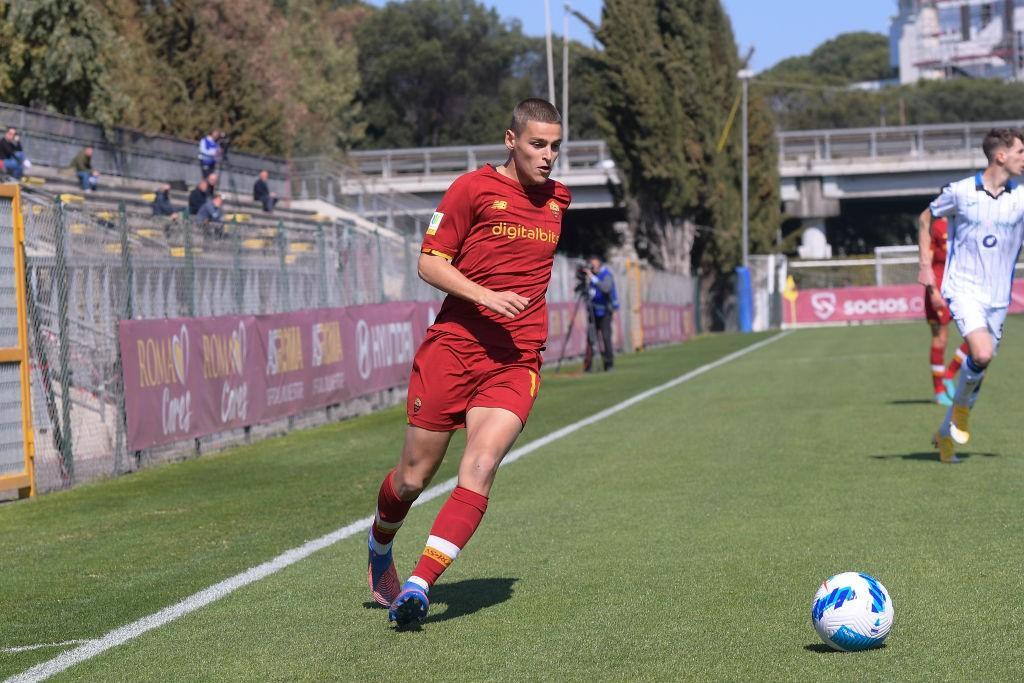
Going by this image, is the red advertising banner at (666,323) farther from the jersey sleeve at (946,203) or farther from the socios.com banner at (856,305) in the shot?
the jersey sleeve at (946,203)

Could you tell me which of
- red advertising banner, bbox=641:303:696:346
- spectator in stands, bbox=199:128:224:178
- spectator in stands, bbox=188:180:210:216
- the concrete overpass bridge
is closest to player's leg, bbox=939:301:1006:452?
spectator in stands, bbox=188:180:210:216

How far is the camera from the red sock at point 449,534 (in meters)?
5.94

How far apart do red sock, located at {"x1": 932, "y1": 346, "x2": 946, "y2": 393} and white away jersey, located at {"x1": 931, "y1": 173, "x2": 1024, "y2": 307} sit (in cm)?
580

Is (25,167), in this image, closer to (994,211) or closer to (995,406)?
(995,406)

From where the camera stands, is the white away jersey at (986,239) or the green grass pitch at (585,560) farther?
the white away jersey at (986,239)

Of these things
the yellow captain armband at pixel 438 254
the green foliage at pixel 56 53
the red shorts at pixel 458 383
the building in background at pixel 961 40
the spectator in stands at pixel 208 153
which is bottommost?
the red shorts at pixel 458 383

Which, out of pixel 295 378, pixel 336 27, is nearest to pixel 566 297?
pixel 295 378

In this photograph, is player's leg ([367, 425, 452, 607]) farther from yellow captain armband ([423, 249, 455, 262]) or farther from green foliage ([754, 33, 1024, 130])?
green foliage ([754, 33, 1024, 130])

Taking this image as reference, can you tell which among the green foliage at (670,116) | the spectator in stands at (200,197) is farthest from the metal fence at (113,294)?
the green foliage at (670,116)

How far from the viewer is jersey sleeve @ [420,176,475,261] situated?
20.4 feet

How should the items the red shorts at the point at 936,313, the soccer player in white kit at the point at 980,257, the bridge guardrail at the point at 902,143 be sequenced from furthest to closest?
the bridge guardrail at the point at 902,143, the red shorts at the point at 936,313, the soccer player in white kit at the point at 980,257

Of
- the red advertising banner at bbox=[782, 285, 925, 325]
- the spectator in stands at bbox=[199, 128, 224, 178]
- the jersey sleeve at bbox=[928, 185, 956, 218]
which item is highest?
the spectator in stands at bbox=[199, 128, 224, 178]

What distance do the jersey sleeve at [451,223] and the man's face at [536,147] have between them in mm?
238

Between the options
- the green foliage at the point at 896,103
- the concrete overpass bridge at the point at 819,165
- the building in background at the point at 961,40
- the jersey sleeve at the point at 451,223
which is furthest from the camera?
the building in background at the point at 961,40
